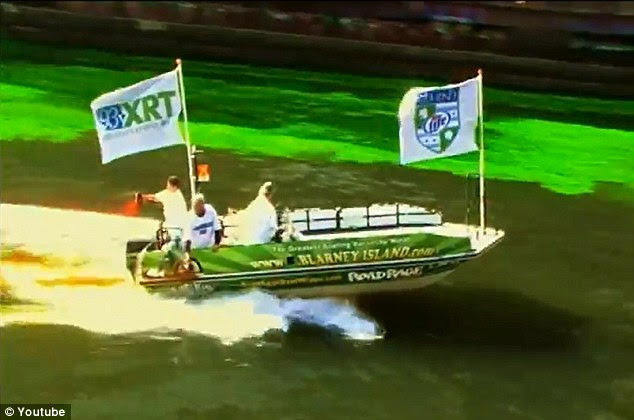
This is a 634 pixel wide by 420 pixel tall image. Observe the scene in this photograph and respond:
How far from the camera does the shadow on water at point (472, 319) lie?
10.8 feet

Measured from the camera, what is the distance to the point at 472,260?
3629 millimetres

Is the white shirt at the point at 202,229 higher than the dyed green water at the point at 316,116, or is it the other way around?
the dyed green water at the point at 316,116

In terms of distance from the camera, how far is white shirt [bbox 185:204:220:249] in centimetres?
339

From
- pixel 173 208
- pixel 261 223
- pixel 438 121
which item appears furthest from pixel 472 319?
pixel 173 208

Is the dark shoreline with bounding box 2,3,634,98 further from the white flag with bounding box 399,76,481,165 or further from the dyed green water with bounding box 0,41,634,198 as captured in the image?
the white flag with bounding box 399,76,481,165

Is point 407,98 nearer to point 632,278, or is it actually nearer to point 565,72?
point 632,278

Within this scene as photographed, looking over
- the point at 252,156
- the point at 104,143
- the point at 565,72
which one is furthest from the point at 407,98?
the point at 565,72

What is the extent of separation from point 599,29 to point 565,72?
44 cm

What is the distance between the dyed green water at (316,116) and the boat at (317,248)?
103 cm

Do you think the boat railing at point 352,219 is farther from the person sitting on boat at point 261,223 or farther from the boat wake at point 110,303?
the boat wake at point 110,303

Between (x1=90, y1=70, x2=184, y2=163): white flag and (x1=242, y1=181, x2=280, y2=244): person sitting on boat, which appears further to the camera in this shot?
(x1=242, y1=181, x2=280, y2=244): person sitting on boat

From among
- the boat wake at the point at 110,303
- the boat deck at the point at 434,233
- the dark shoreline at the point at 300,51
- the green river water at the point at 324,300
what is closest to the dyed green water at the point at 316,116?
the green river water at the point at 324,300

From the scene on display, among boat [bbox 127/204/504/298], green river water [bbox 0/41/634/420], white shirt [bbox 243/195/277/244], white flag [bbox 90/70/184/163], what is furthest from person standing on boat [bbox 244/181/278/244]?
white flag [bbox 90/70/184/163]

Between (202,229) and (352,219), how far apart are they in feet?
1.70
